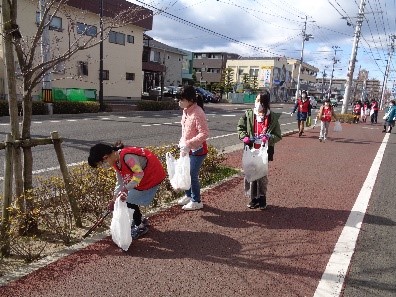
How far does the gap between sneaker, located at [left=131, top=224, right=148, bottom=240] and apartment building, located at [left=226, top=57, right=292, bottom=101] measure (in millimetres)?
63969

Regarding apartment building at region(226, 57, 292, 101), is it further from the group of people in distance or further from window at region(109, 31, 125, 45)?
the group of people in distance

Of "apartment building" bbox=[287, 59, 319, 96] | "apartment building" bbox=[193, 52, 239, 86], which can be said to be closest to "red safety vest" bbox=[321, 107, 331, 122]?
"apartment building" bbox=[193, 52, 239, 86]

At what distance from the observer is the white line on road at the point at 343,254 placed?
117 inches

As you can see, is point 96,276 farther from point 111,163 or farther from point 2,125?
point 2,125

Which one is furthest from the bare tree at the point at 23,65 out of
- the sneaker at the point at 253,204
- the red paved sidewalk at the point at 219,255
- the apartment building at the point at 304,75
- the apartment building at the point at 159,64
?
the apartment building at the point at 304,75

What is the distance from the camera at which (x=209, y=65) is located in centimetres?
7000

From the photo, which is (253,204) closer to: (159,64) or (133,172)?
(133,172)

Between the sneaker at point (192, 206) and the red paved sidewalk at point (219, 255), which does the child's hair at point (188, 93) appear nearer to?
the sneaker at point (192, 206)

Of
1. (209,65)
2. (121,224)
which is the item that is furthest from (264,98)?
(209,65)

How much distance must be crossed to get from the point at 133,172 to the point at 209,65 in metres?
68.8

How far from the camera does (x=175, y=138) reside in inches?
470

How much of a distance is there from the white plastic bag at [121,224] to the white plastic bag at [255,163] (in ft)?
6.42

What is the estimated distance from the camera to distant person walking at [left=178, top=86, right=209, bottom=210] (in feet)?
13.9

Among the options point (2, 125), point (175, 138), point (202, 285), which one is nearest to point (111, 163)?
point (202, 285)
